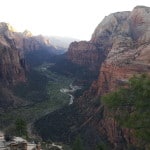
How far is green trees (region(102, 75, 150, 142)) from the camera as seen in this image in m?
53.5

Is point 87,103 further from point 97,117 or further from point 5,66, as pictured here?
point 5,66

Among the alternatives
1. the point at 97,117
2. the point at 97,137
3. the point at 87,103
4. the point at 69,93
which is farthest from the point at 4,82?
the point at 97,137

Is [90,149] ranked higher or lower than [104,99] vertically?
lower

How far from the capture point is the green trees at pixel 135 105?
2106 inches

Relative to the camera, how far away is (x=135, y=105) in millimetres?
55438

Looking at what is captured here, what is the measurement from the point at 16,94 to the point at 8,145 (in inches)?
5045

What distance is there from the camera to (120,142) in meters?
106

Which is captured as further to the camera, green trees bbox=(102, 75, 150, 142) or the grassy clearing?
the grassy clearing

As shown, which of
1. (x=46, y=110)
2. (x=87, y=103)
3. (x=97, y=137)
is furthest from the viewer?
(x=46, y=110)

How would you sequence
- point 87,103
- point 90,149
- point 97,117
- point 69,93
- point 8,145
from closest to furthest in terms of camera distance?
point 8,145, point 90,149, point 97,117, point 87,103, point 69,93

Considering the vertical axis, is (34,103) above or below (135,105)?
below

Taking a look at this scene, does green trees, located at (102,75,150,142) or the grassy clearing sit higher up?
green trees, located at (102,75,150,142)

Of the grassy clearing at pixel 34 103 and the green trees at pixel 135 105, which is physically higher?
the green trees at pixel 135 105

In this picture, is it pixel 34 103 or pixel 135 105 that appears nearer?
pixel 135 105
